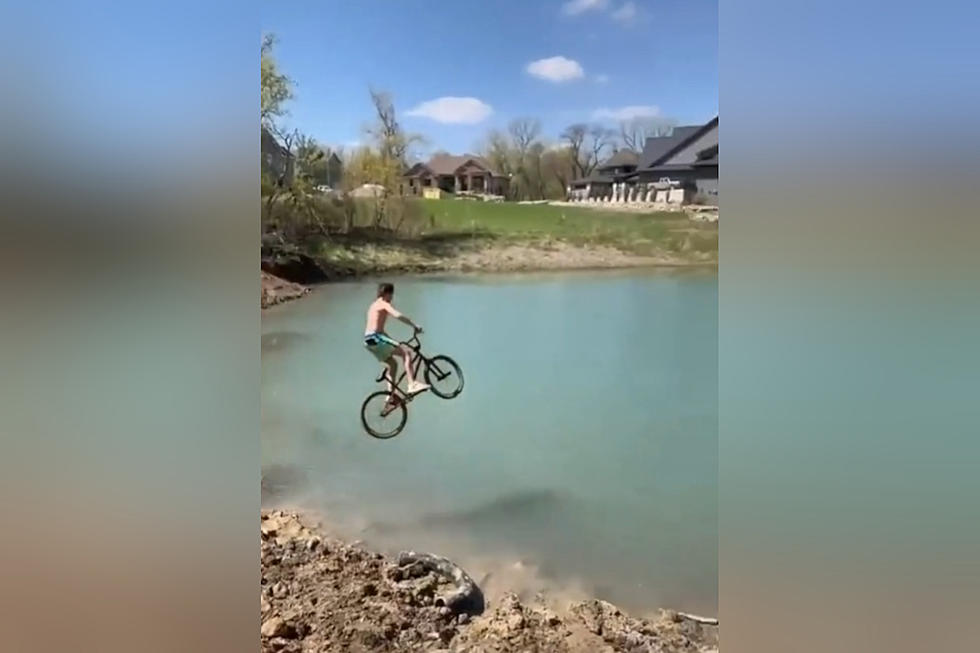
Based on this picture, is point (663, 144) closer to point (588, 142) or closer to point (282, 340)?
point (588, 142)

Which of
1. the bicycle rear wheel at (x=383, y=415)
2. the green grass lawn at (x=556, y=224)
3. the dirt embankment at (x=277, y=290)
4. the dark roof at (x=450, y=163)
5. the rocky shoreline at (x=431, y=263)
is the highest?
the dark roof at (x=450, y=163)

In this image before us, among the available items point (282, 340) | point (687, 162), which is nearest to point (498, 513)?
point (282, 340)

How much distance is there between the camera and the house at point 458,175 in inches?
74.1

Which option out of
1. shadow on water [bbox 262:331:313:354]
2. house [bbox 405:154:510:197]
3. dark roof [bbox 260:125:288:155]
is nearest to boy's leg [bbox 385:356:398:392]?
shadow on water [bbox 262:331:313:354]

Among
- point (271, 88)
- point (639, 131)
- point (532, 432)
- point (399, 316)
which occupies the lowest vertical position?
point (532, 432)

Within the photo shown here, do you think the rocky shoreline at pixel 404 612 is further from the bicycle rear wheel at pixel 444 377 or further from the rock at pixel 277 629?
the bicycle rear wheel at pixel 444 377

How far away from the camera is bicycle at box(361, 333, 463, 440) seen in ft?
6.20

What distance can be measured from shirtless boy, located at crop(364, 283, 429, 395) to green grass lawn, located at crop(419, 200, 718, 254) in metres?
0.21

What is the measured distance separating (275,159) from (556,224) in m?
0.71

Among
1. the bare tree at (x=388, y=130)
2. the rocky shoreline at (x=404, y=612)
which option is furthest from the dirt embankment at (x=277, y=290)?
the rocky shoreline at (x=404, y=612)

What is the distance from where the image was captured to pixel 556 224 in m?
1.88
